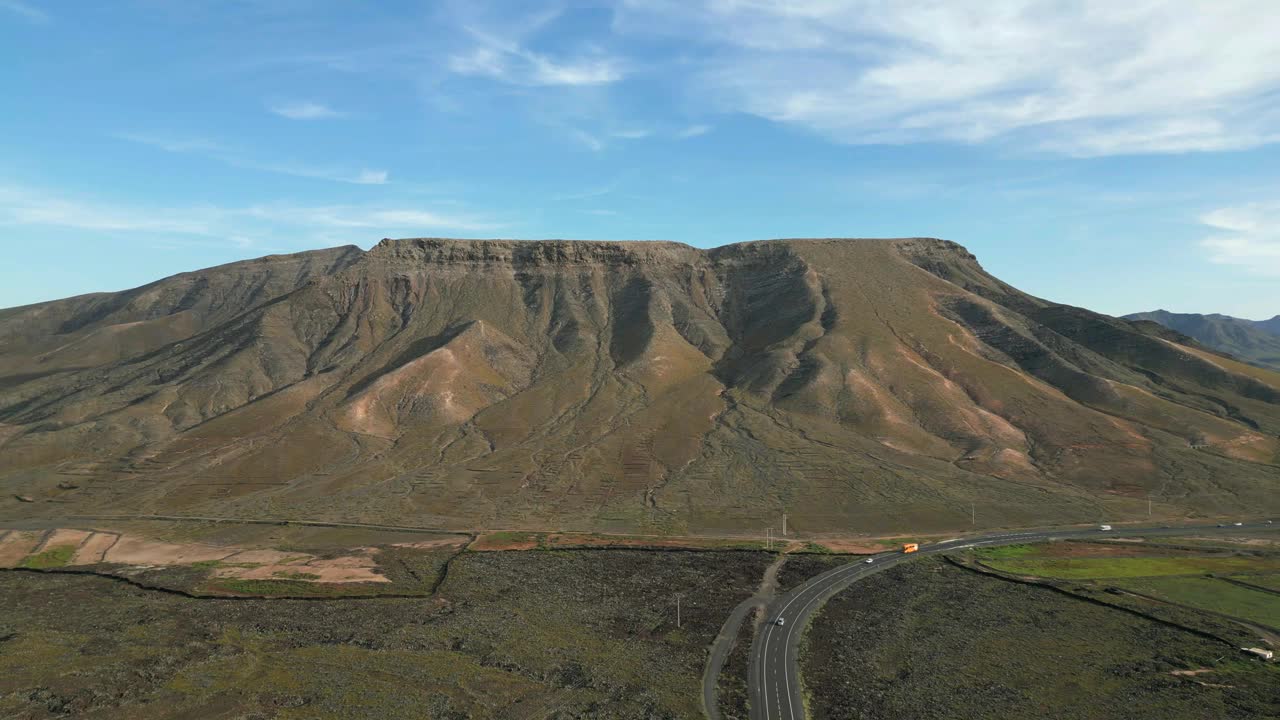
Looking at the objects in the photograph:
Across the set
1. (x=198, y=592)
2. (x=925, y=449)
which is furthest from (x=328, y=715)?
(x=925, y=449)

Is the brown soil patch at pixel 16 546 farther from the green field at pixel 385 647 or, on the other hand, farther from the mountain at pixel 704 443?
the mountain at pixel 704 443

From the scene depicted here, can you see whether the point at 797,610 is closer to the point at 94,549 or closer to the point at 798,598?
the point at 798,598

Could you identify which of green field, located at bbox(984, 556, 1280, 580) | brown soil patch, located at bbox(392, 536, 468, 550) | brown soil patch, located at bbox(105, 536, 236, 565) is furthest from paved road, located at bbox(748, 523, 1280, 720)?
brown soil patch, located at bbox(105, 536, 236, 565)

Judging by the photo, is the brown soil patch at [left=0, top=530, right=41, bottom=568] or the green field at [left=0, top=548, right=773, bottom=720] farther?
the brown soil patch at [left=0, top=530, right=41, bottom=568]

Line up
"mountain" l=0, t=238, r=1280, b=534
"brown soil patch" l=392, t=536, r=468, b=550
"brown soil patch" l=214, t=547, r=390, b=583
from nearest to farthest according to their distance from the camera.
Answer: "brown soil patch" l=214, t=547, r=390, b=583 → "brown soil patch" l=392, t=536, r=468, b=550 → "mountain" l=0, t=238, r=1280, b=534

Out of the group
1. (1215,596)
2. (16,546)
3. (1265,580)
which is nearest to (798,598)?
(1215,596)

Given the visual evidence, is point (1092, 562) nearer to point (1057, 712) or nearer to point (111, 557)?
point (1057, 712)

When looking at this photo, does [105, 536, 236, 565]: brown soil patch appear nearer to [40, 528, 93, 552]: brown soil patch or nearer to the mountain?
[40, 528, 93, 552]: brown soil patch
